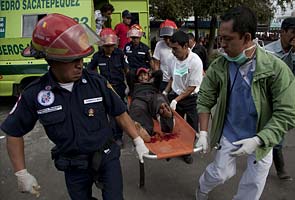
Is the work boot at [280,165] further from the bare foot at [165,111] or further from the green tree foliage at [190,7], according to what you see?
the green tree foliage at [190,7]

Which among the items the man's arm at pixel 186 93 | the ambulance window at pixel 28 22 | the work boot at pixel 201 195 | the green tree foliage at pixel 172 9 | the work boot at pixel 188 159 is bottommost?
the work boot at pixel 188 159

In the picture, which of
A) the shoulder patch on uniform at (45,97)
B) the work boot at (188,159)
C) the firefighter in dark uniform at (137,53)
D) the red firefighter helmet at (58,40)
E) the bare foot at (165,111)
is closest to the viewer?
the red firefighter helmet at (58,40)

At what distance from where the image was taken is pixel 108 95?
219cm

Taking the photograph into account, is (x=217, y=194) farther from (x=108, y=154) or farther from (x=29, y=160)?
(x=29, y=160)

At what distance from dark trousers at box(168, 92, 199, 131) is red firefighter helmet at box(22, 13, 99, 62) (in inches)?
90.5

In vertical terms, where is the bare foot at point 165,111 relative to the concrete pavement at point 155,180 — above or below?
above

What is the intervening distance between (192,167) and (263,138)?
5.98 feet

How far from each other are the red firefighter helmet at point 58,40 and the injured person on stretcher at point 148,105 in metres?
1.72

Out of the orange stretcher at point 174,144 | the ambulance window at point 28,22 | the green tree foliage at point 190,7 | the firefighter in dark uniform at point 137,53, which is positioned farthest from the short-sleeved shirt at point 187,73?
the green tree foliage at point 190,7

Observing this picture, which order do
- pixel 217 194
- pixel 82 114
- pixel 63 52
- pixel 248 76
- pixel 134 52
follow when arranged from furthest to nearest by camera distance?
pixel 134 52 → pixel 217 194 → pixel 248 76 → pixel 82 114 → pixel 63 52

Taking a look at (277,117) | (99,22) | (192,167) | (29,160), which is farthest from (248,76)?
(99,22)

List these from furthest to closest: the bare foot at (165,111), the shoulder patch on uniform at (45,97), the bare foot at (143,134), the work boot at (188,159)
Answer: the work boot at (188,159) → the bare foot at (165,111) → the bare foot at (143,134) → the shoulder patch on uniform at (45,97)

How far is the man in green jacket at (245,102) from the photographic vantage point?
2301 mm

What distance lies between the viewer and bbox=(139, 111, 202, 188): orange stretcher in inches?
121
